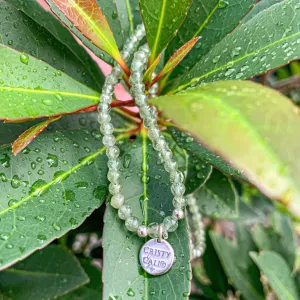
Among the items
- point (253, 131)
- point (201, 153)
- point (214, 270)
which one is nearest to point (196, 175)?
point (201, 153)

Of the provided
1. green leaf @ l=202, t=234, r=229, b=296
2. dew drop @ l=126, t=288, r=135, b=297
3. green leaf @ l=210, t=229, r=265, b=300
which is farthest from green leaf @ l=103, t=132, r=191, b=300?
green leaf @ l=202, t=234, r=229, b=296

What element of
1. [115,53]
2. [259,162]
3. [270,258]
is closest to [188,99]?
[259,162]

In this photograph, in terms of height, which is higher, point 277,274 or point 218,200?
point 218,200

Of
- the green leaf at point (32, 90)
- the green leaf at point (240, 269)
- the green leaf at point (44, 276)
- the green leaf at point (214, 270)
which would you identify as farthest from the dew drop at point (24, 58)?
the green leaf at point (214, 270)

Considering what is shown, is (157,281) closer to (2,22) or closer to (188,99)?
(188,99)

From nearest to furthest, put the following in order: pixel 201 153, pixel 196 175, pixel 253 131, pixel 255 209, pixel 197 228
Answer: pixel 253 131 < pixel 201 153 < pixel 196 175 < pixel 197 228 < pixel 255 209

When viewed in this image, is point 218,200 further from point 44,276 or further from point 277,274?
point 44,276

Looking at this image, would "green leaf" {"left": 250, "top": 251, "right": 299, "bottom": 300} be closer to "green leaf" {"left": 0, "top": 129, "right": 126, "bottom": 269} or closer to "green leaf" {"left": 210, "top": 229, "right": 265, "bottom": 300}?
"green leaf" {"left": 210, "top": 229, "right": 265, "bottom": 300}
